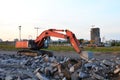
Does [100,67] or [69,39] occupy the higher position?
[69,39]

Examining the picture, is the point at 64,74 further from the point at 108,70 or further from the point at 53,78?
the point at 108,70

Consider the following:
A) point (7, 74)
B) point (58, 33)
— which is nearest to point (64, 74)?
point (7, 74)

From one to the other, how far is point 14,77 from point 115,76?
4.47 m

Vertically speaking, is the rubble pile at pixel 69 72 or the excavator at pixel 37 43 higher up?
the excavator at pixel 37 43

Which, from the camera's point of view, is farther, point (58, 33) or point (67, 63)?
point (58, 33)

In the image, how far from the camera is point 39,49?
26.4 metres

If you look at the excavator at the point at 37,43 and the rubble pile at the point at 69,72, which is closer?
the rubble pile at the point at 69,72

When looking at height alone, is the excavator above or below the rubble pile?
above

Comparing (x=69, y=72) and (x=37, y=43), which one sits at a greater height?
(x=37, y=43)

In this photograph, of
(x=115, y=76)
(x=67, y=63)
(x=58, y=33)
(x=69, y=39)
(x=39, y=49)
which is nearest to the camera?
(x=115, y=76)

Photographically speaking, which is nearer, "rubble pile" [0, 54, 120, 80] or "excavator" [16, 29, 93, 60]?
"rubble pile" [0, 54, 120, 80]

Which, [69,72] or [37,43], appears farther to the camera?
[37,43]

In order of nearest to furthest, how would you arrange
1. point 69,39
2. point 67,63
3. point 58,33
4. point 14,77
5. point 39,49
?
point 14,77 < point 67,63 < point 69,39 < point 58,33 < point 39,49

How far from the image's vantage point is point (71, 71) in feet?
46.6
